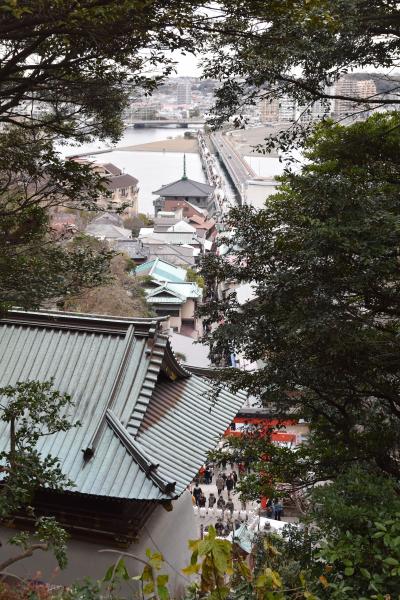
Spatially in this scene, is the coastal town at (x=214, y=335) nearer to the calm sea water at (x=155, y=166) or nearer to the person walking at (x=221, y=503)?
the person walking at (x=221, y=503)

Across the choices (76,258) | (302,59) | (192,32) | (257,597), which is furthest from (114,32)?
(257,597)

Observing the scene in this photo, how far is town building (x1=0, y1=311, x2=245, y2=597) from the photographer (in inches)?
258

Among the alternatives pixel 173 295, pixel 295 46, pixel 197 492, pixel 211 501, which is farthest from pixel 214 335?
pixel 173 295

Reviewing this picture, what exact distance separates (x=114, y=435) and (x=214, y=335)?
1.76 metres

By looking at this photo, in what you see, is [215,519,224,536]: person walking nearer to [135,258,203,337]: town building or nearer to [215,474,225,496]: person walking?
[215,474,225,496]: person walking

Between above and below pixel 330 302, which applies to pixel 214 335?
below

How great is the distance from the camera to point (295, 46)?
536 centimetres

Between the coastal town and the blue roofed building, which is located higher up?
the coastal town

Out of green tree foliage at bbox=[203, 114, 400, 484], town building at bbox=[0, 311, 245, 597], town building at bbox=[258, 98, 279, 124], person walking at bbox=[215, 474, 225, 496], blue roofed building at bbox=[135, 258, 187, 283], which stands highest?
town building at bbox=[258, 98, 279, 124]

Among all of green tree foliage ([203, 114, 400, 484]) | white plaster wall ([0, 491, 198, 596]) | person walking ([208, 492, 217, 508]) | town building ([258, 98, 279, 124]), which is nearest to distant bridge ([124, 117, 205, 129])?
town building ([258, 98, 279, 124])

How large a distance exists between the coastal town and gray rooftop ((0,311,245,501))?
0.02 m

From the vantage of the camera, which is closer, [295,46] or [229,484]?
[295,46]

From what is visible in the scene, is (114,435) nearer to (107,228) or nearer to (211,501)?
(211,501)

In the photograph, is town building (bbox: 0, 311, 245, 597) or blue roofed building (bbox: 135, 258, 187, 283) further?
blue roofed building (bbox: 135, 258, 187, 283)
